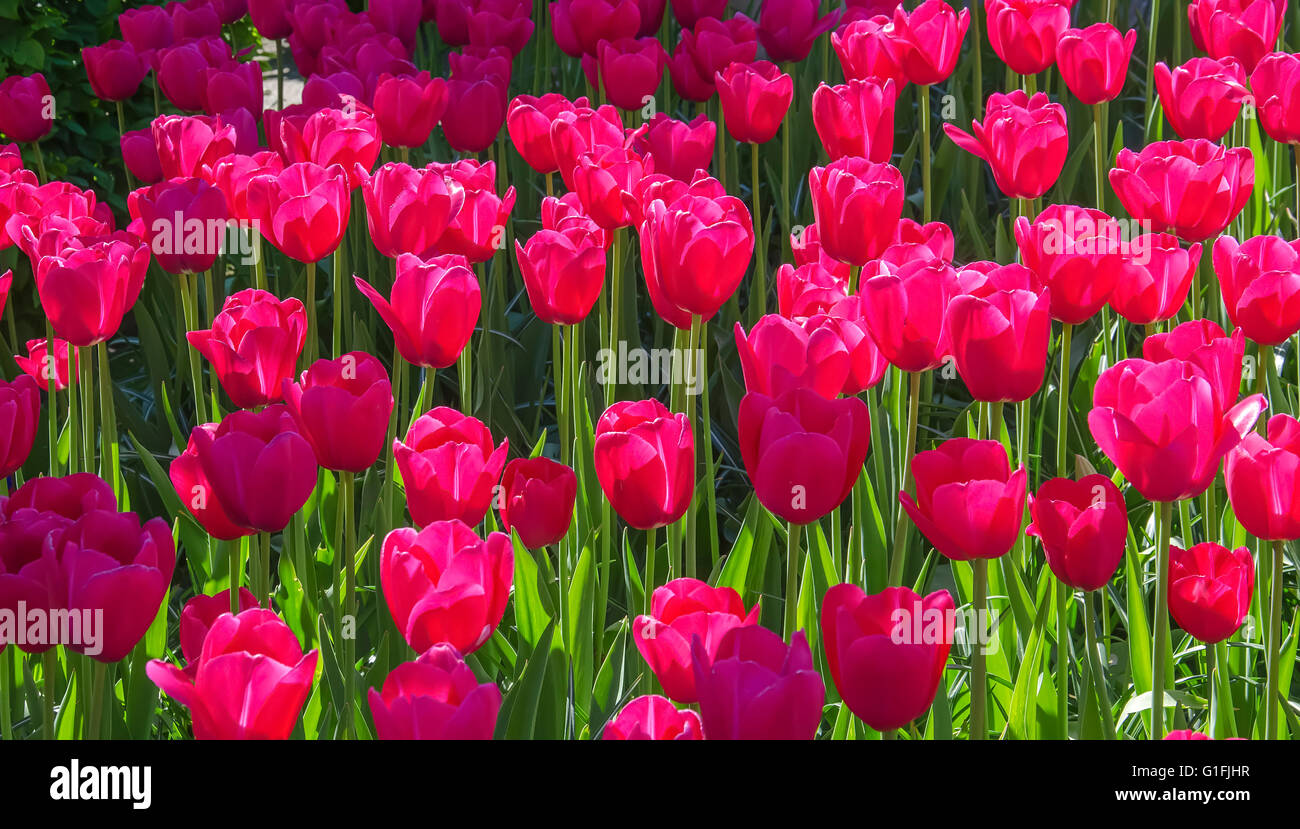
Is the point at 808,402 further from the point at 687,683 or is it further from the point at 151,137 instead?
the point at 151,137

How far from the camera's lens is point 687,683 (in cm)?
125

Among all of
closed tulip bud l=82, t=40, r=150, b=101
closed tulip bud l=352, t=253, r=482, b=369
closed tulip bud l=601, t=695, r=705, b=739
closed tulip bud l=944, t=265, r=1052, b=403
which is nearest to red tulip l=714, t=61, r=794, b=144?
closed tulip bud l=352, t=253, r=482, b=369

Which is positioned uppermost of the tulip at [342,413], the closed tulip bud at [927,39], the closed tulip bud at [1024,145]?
the closed tulip bud at [927,39]

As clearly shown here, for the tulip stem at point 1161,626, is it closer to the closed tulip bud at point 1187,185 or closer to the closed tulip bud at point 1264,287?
the closed tulip bud at point 1264,287

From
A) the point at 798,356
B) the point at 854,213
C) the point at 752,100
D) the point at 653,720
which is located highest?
the point at 752,100

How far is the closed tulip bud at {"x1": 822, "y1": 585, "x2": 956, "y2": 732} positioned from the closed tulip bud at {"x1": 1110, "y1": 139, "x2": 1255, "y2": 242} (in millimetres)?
1167

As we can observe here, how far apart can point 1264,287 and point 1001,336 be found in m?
0.47

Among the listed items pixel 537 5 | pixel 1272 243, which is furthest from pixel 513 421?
pixel 537 5

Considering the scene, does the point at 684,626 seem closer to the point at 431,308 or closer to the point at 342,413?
the point at 342,413

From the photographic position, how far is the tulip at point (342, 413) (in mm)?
1535

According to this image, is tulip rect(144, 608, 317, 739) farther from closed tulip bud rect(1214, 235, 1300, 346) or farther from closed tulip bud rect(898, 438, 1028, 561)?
closed tulip bud rect(1214, 235, 1300, 346)

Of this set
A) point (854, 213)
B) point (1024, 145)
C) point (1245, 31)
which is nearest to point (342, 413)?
point (854, 213)

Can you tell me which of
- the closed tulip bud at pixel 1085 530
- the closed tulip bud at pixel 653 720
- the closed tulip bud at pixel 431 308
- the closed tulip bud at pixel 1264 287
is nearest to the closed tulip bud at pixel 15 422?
the closed tulip bud at pixel 431 308

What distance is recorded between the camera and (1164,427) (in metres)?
1.36
